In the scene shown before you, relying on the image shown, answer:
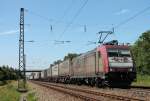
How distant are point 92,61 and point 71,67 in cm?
1508

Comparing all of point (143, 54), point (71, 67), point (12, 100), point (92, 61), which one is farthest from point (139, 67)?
point (12, 100)

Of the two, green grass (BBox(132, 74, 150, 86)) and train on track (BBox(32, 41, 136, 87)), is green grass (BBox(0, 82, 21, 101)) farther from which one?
green grass (BBox(132, 74, 150, 86))

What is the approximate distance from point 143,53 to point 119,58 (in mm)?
71293

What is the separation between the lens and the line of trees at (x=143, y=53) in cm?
9306

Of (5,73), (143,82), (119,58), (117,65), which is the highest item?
→ (5,73)

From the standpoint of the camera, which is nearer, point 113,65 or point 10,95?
point 113,65

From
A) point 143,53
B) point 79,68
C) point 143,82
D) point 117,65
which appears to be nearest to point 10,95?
point 117,65

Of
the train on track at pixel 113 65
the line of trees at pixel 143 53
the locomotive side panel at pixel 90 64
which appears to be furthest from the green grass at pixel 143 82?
the line of trees at pixel 143 53

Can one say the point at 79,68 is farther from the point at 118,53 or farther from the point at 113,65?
the point at 113,65

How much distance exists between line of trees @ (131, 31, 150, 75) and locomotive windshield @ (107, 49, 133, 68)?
200 ft

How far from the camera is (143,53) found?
9944 cm

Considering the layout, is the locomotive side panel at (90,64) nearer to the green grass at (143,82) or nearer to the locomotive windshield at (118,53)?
the locomotive windshield at (118,53)

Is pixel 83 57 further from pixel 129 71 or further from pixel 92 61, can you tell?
pixel 129 71

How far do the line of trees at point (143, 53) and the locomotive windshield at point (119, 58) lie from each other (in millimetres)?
60898
